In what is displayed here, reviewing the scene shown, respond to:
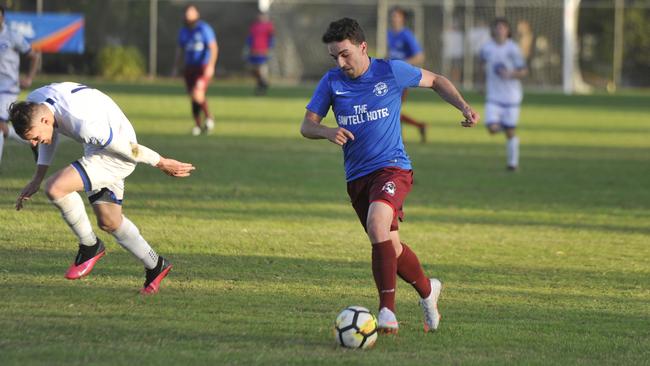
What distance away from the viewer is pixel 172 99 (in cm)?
3056

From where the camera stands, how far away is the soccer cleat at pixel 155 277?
7730 millimetres

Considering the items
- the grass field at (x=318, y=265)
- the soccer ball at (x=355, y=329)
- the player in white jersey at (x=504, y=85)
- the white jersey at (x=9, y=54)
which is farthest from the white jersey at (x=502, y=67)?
the soccer ball at (x=355, y=329)

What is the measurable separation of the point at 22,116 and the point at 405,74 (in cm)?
239

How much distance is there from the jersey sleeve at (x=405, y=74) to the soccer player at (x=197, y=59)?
45.7ft

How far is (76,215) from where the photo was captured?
788 centimetres

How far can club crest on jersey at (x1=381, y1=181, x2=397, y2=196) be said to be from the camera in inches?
272

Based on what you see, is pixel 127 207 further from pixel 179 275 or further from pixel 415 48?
pixel 415 48

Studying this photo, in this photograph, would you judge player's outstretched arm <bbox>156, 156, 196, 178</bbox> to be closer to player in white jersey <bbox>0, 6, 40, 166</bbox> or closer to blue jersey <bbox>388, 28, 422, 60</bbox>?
player in white jersey <bbox>0, 6, 40, 166</bbox>

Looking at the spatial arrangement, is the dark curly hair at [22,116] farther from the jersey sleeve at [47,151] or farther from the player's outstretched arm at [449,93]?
the player's outstretched arm at [449,93]

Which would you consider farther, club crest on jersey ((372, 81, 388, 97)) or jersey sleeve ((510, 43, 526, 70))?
jersey sleeve ((510, 43, 526, 70))

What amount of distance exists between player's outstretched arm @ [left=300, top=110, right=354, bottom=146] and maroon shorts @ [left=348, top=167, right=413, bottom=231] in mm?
396

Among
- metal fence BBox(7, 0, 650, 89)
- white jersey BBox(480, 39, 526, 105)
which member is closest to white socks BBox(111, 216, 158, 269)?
white jersey BBox(480, 39, 526, 105)

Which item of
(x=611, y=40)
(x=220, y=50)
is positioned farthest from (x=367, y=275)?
(x=611, y=40)

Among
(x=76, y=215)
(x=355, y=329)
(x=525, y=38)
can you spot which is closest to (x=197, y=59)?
(x=76, y=215)
